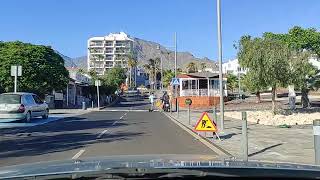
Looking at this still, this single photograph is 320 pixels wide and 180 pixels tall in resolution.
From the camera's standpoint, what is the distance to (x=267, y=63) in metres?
32.8

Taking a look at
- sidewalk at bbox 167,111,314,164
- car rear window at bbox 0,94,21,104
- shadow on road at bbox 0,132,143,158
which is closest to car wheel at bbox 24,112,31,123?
car rear window at bbox 0,94,21,104

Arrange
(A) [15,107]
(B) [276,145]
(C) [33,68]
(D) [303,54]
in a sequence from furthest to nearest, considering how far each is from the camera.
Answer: (C) [33,68] < (D) [303,54] < (A) [15,107] < (B) [276,145]

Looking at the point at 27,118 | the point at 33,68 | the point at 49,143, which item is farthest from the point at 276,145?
the point at 33,68

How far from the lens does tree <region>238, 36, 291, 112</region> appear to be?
3281 cm

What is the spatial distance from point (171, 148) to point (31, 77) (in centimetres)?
4742

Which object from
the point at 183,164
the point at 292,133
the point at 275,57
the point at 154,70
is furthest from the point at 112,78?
the point at 183,164

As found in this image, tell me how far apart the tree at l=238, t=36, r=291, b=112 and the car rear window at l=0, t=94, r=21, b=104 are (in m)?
12.9

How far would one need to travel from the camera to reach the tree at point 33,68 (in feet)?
203

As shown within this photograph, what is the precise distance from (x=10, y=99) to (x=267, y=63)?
46.2 feet

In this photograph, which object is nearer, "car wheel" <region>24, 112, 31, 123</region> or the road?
the road

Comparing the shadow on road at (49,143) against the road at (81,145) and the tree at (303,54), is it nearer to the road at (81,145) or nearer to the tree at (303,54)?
the road at (81,145)

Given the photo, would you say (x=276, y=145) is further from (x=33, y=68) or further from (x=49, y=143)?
(x=33, y=68)

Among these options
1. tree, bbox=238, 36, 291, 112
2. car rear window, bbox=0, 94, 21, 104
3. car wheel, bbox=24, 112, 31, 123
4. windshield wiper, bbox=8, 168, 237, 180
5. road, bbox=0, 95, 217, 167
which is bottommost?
road, bbox=0, 95, 217, 167

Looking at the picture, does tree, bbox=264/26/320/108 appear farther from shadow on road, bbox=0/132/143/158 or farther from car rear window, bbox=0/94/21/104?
car rear window, bbox=0/94/21/104
